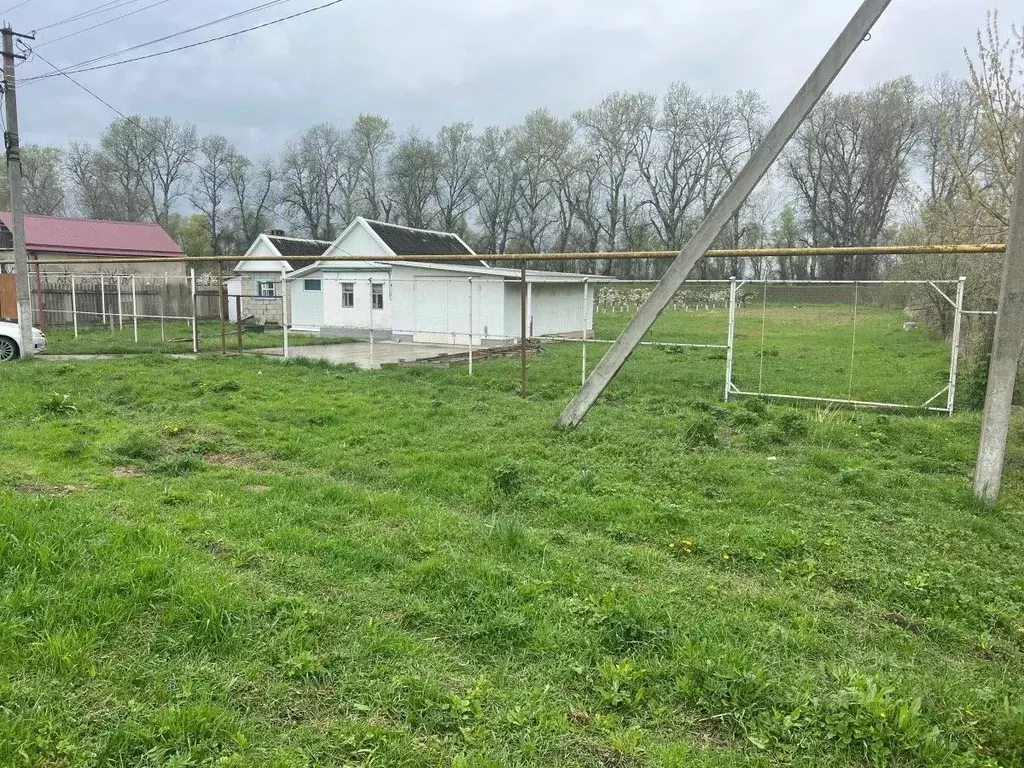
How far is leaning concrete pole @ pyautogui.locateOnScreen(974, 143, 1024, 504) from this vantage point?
5418mm

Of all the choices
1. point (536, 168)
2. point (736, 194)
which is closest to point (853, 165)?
point (536, 168)

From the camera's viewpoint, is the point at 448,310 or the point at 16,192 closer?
the point at 16,192

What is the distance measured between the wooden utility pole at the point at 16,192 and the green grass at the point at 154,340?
5.04 ft

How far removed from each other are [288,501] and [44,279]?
29.7 meters

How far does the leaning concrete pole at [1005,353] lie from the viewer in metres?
5.42

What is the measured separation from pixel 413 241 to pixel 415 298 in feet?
23.1

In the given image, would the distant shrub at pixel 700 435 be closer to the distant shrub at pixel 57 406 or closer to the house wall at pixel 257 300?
the distant shrub at pixel 57 406

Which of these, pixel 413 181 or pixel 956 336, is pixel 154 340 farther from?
pixel 413 181

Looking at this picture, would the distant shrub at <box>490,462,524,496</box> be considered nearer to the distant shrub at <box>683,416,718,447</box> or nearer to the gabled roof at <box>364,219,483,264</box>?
the distant shrub at <box>683,416,718,447</box>

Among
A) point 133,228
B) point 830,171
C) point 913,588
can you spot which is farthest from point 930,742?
point 830,171

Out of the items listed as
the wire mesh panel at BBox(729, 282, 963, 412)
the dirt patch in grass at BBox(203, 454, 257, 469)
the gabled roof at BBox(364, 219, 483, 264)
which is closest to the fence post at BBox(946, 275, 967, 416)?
the wire mesh panel at BBox(729, 282, 963, 412)

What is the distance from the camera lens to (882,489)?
6.12 m

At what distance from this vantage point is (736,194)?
718 centimetres

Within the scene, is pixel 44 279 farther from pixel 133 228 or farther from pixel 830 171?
pixel 830 171
